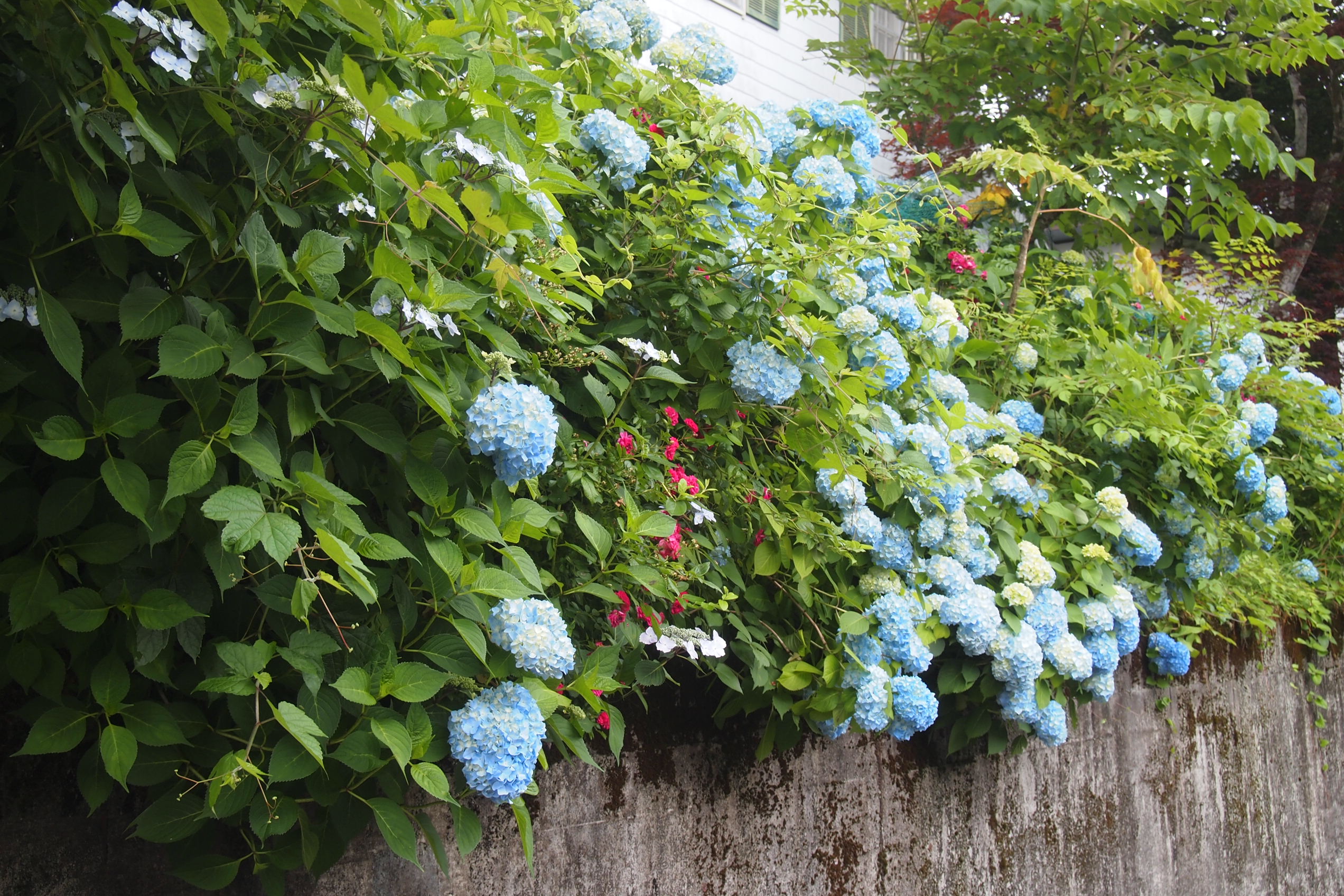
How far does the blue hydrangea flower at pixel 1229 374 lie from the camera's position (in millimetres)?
4383

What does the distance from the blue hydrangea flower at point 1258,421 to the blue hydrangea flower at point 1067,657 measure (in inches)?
→ 67.2

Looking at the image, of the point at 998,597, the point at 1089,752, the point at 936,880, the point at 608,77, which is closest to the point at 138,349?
the point at 608,77

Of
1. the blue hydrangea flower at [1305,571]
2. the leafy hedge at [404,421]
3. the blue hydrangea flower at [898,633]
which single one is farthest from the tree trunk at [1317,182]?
the leafy hedge at [404,421]

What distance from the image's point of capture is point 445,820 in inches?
84.5

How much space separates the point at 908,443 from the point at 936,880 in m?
1.43

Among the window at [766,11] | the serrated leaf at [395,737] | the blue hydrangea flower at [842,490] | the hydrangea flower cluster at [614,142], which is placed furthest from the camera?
the window at [766,11]

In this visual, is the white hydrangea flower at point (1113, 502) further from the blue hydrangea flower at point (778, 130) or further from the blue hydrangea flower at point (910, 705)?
the blue hydrangea flower at point (778, 130)

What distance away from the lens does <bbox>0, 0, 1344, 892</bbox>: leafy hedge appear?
1.38 metres

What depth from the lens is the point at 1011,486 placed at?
3.34 metres

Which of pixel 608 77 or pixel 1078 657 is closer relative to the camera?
pixel 608 77

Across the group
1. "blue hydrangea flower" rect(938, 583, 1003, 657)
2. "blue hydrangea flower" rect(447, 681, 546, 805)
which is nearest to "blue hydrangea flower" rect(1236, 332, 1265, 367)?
"blue hydrangea flower" rect(938, 583, 1003, 657)

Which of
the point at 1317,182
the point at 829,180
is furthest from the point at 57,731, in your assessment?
the point at 1317,182

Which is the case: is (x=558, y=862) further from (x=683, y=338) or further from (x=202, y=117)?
(x=202, y=117)

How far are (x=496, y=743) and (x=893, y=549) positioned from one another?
1501mm
